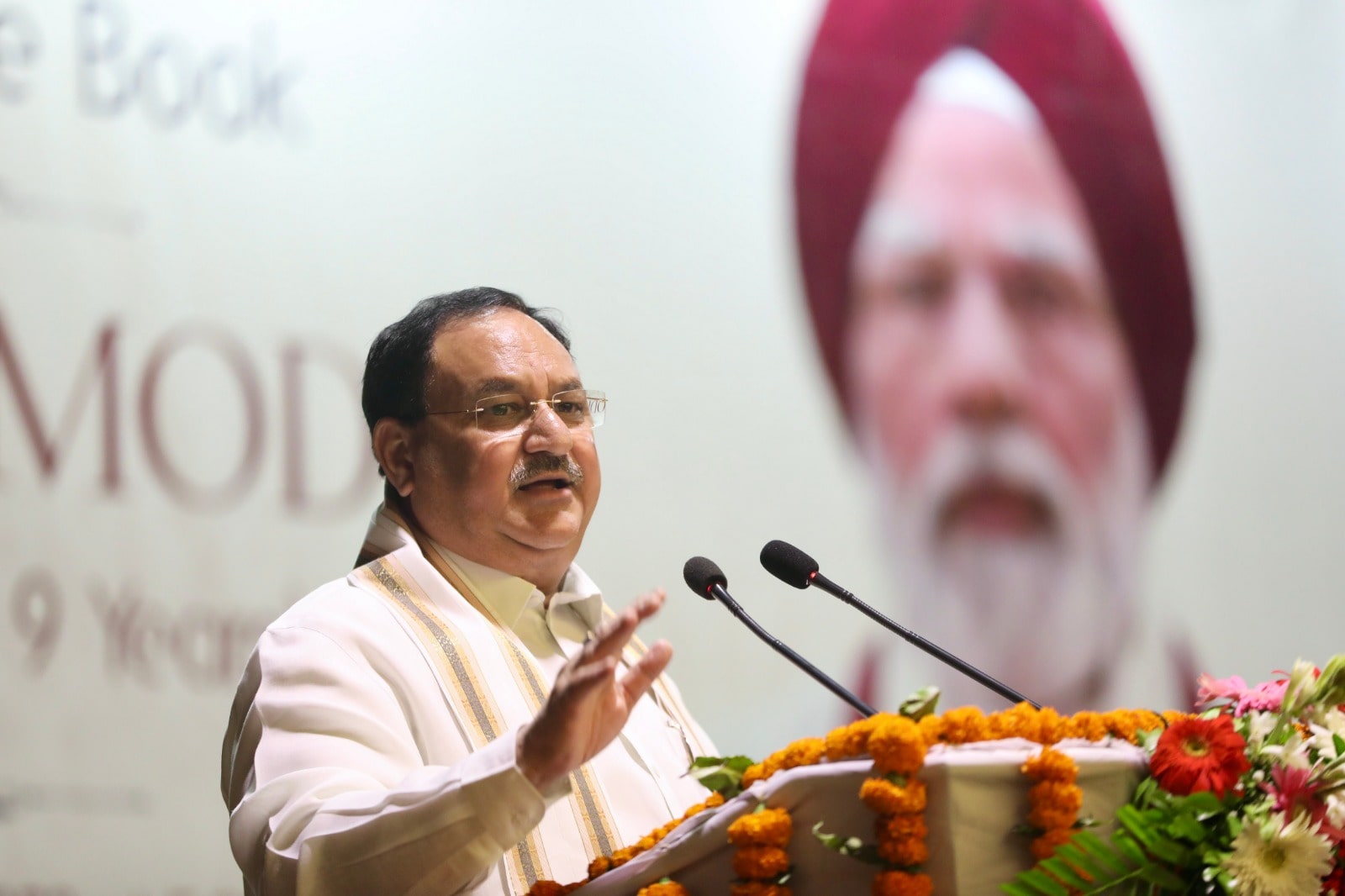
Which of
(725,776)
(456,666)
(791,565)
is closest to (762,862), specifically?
(725,776)

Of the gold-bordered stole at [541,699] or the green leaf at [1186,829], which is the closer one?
the green leaf at [1186,829]

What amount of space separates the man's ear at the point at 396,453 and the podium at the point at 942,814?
54.9 inches

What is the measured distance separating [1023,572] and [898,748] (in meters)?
3.43

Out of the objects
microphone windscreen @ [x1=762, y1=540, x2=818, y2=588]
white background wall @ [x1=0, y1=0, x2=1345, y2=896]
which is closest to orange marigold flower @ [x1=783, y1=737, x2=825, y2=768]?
microphone windscreen @ [x1=762, y1=540, x2=818, y2=588]

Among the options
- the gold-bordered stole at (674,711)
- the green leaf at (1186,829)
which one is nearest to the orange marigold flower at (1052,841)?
the green leaf at (1186,829)

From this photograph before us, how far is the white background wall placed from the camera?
11.2ft

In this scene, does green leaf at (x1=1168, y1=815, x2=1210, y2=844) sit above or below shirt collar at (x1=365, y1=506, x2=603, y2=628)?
below

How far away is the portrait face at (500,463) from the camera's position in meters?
2.85

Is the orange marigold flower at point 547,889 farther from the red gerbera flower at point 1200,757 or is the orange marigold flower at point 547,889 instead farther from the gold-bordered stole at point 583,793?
the red gerbera flower at point 1200,757

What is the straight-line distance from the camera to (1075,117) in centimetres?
511

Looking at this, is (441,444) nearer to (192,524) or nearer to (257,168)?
(192,524)

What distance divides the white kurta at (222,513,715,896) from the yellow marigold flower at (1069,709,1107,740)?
0.67m

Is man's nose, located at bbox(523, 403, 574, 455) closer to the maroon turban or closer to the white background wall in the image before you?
the white background wall

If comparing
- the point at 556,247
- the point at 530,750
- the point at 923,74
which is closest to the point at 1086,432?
the point at 923,74
